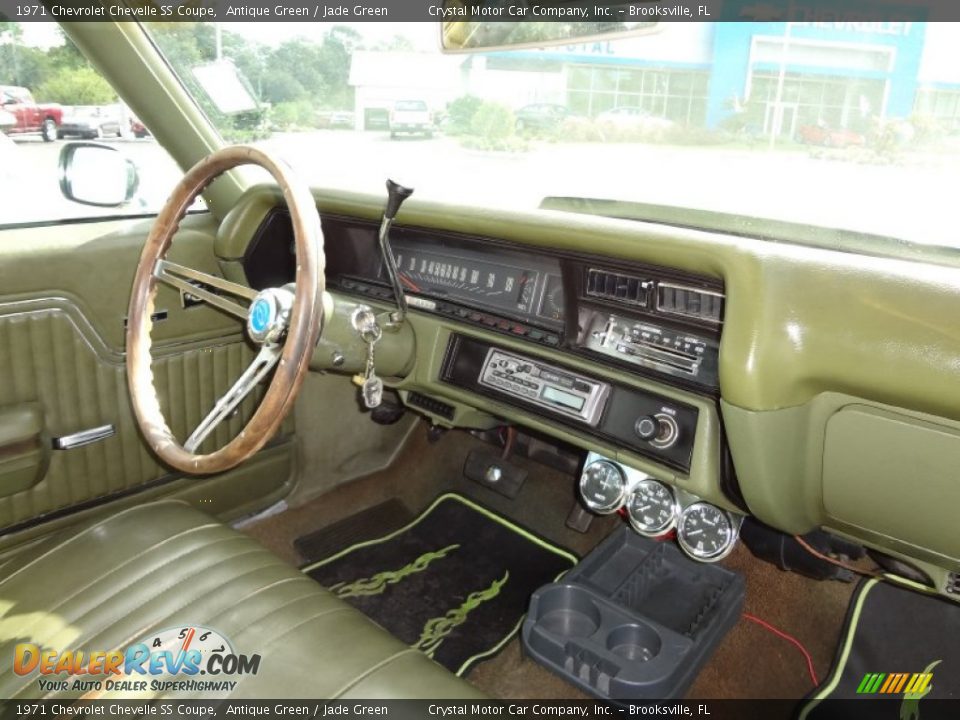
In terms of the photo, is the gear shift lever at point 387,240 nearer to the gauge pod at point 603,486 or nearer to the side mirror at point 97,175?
the gauge pod at point 603,486

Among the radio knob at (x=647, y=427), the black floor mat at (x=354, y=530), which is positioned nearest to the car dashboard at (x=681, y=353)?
the radio knob at (x=647, y=427)

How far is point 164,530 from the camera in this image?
1765mm

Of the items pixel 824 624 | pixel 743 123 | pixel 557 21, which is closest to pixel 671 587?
pixel 824 624

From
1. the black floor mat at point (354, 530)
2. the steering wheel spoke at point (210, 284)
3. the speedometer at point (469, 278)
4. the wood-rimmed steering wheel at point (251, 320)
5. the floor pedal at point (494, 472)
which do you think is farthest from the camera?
the floor pedal at point (494, 472)

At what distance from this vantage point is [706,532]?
6.24 ft

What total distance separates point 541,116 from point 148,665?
1624 mm

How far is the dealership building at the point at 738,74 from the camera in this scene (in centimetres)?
148

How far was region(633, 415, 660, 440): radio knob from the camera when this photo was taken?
1.75 meters

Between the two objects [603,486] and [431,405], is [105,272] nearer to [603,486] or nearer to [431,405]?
[431,405]

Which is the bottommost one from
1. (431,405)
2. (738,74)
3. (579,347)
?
(431,405)

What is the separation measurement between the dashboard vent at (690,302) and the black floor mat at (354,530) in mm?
1565

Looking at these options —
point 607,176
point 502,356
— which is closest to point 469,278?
point 502,356

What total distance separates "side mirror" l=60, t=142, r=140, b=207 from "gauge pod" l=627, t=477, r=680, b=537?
5.86 ft

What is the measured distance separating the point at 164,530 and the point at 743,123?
65.0 inches
